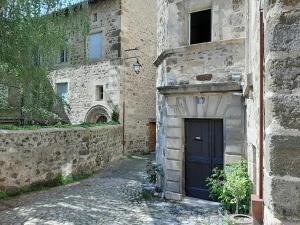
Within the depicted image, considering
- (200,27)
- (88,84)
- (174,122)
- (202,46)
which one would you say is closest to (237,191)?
(174,122)

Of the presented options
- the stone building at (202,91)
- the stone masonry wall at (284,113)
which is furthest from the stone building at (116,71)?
the stone masonry wall at (284,113)

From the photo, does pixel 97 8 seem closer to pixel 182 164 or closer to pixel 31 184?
pixel 31 184

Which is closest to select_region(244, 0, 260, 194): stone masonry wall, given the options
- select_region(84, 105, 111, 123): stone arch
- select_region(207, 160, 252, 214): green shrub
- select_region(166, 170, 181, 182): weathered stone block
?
select_region(207, 160, 252, 214): green shrub

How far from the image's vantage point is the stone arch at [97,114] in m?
14.6

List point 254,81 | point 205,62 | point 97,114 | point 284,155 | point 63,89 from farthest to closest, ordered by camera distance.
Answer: point 63,89 → point 97,114 → point 205,62 → point 254,81 → point 284,155

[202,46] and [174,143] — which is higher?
[202,46]

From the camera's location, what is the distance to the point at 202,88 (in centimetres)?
644

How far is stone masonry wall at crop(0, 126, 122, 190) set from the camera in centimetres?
745

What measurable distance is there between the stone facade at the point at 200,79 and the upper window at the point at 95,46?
25.6 feet

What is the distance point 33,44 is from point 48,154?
3347 mm

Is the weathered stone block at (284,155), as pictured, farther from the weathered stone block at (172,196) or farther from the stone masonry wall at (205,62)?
the weathered stone block at (172,196)

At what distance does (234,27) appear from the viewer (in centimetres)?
632

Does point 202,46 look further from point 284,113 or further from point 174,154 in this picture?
point 284,113

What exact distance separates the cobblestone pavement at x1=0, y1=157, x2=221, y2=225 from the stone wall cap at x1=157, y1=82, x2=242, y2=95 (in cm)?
240
